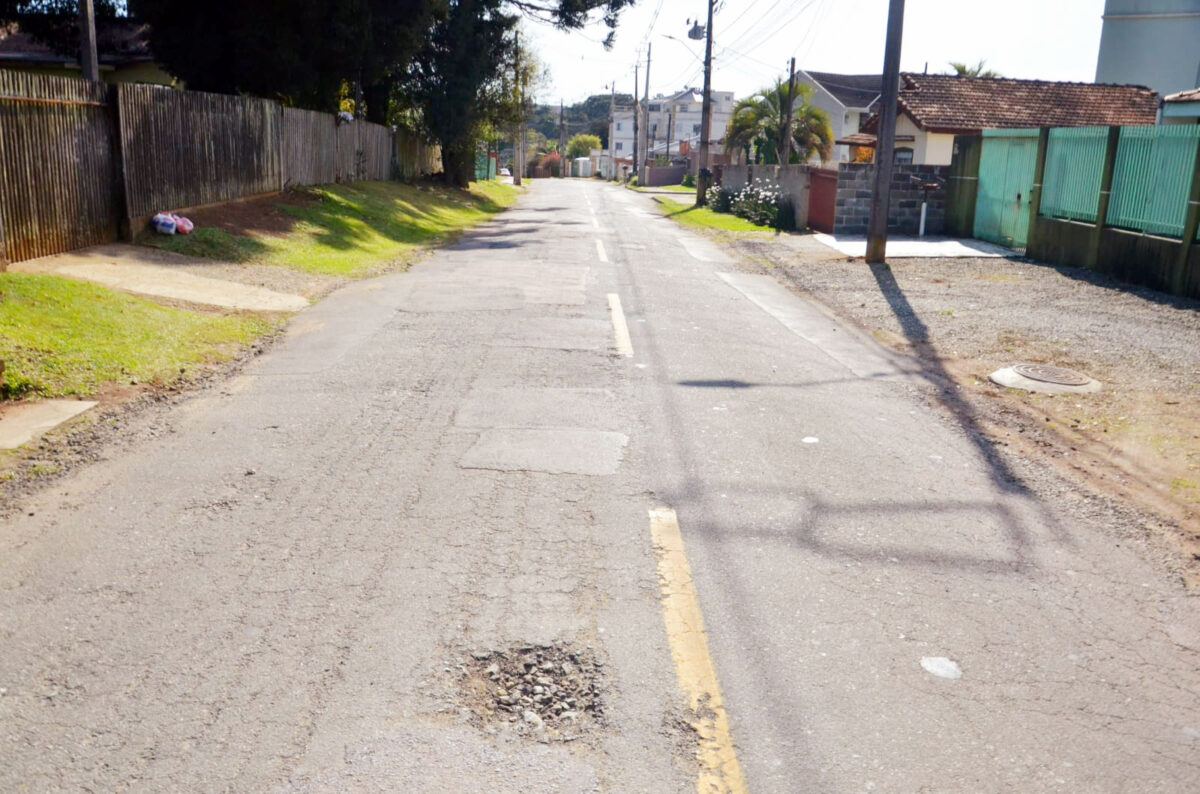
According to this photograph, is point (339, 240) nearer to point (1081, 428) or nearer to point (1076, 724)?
point (1081, 428)

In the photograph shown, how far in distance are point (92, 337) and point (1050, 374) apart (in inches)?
349

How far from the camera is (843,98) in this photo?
192 feet

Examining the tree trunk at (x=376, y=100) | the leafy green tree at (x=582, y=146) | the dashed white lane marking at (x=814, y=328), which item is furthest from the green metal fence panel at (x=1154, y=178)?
the leafy green tree at (x=582, y=146)

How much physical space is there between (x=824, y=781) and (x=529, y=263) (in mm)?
15000

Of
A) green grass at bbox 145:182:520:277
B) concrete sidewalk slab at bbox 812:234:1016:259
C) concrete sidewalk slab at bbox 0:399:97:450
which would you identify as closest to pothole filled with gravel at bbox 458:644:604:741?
concrete sidewalk slab at bbox 0:399:97:450

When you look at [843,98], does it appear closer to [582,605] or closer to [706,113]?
[706,113]

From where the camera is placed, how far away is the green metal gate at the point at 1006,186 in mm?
20469

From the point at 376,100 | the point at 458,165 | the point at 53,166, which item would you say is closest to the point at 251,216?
the point at 53,166

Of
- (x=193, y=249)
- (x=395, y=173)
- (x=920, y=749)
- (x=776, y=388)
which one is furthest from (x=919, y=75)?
(x=920, y=749)

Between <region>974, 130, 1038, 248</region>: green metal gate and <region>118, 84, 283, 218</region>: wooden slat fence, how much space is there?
610 inches

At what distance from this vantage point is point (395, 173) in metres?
36.0

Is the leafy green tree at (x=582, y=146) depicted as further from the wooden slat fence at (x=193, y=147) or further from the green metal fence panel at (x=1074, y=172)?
the green metal fence panel at (x=1074, y=172)

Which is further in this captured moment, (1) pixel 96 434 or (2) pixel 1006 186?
(2) pixel 1006 186

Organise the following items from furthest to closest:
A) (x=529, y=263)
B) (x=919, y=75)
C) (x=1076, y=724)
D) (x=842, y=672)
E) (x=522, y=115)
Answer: (x=522, y=115) < (x=919, y=75) < (x=529, y=263) < (x=842, y=672) < (x=1076, y=724)
